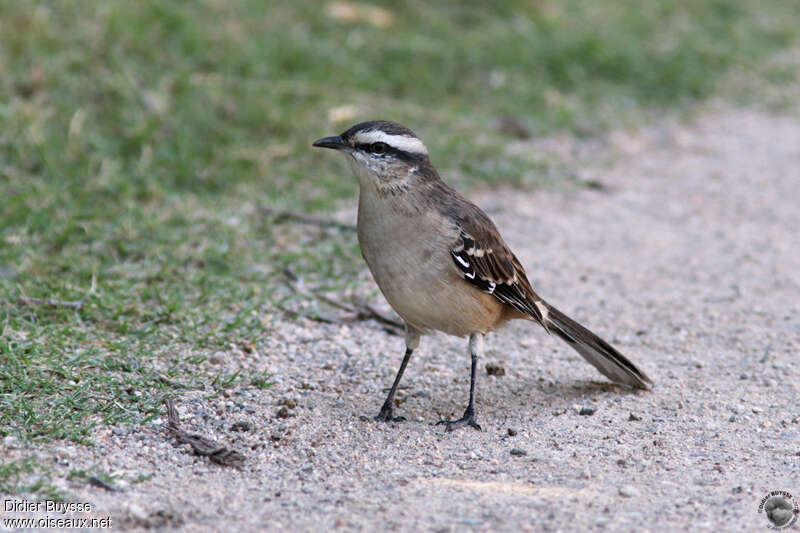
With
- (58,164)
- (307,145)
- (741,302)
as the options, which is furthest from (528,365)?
(58,164)

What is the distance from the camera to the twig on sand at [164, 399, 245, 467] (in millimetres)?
5168

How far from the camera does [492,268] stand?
6.11 meters

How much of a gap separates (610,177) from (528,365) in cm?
417

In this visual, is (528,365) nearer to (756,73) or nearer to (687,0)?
(756,73)

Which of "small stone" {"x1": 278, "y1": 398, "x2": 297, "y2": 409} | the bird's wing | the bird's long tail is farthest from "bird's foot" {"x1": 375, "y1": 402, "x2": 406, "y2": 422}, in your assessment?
the bird's long tail

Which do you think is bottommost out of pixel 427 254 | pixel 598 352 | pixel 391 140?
pixel 598 352

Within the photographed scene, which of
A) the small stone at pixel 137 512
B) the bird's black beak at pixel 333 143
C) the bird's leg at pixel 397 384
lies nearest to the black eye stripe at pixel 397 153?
the bird's black beak at pixel 333 143

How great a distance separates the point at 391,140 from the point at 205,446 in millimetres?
2074

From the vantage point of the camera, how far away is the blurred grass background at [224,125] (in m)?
6.32

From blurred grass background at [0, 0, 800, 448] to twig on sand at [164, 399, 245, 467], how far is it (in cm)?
20

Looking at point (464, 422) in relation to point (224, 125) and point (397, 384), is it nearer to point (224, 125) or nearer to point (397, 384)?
point (397, 384)

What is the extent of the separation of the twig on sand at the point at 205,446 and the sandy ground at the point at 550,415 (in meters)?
0.06

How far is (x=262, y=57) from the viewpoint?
37.0ft

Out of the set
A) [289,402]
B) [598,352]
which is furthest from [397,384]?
[598,352]
